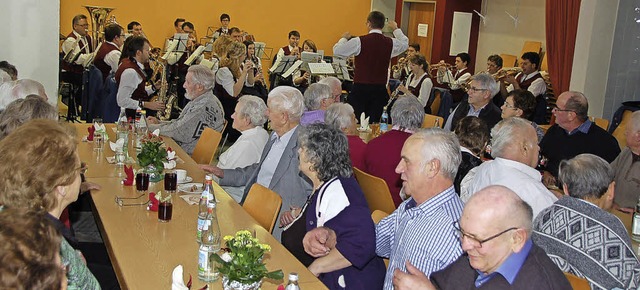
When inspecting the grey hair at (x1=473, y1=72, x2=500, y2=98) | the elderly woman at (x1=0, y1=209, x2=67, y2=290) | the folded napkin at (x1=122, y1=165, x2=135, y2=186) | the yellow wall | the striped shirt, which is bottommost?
the folded napkin at (x1=122, y1=165, x2=135, y2=186)

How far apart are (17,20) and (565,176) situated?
6.16m

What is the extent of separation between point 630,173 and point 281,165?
249 centimetres

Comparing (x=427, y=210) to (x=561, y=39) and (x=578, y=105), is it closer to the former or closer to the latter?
(x=578, y=105)

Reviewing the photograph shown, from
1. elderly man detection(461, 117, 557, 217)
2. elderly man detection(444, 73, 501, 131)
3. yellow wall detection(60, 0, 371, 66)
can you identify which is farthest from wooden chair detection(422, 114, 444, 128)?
yellow wall detection(60, 0, 371, 66)

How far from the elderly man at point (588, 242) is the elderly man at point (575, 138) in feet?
9.17

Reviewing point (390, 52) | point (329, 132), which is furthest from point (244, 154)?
point (390, 52)

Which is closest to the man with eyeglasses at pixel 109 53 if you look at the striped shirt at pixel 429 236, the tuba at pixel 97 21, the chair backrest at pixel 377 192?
the tuba at pixel 97 21

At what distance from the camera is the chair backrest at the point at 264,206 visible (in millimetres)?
3852

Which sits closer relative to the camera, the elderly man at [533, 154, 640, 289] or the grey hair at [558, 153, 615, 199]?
the elderly man at [533, 154, 640, 289]

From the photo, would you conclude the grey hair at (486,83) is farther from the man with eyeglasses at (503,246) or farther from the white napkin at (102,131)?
the man with eyeglasses at (503,246)

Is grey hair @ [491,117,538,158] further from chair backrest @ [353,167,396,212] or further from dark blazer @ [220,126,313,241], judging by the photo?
dark blazer @ [220,126,313,241]

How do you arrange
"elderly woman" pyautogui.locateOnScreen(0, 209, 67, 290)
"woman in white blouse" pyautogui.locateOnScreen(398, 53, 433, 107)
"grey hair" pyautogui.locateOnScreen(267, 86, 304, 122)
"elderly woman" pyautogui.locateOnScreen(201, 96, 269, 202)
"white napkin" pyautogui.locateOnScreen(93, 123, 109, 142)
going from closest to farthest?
"elderly woman" pyautogui.locateOnScreen(0, 209, 67, 290)
"grey hair" pyautogui.locateOnScreen(267, 86, 304, 122)
"elderly woman" pyautogui.locateOnScreen(201, 96, 269, 202)
"white napkin" pyautogui.locateOnScreen(93, 123, 109, 142)
"woman in white blouse" pyautogui.locateOnScreen(398, 53, 433, 107)

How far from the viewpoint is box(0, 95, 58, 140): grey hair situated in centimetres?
416

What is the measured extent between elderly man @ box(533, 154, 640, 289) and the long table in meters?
1.05
